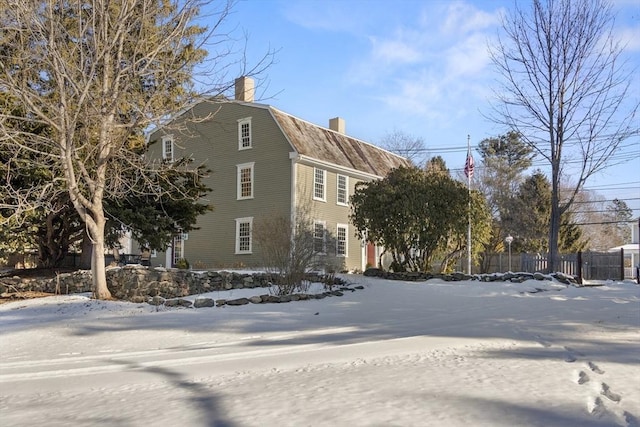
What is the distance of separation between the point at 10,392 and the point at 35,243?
1407 cm

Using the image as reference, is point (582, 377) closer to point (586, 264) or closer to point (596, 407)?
point (596, 407)

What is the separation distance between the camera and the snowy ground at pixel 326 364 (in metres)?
4.75

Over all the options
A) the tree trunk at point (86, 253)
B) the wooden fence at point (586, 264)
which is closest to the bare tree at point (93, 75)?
the tree trunk at point (86, 253)

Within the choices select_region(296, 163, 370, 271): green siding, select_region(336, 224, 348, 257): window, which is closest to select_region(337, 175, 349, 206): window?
select_region(296, 163, 370, 271): green siding

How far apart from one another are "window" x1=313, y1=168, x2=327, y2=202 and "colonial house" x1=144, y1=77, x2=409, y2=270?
0.05 m

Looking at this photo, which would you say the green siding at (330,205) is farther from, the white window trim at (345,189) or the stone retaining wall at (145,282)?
the stone retaining wall at (145,282)

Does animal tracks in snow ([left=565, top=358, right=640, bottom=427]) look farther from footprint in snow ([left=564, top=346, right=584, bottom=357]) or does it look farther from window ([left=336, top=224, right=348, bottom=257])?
window ([left=336, top=224, right=348, bottom=257])

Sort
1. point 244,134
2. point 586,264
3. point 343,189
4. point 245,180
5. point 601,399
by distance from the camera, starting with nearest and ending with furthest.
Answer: point 601,399
point 586,264
point 245,180
point 244,134
point 343,189

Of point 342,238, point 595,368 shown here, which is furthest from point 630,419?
point 342,238

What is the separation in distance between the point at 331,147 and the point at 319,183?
2.83 metres

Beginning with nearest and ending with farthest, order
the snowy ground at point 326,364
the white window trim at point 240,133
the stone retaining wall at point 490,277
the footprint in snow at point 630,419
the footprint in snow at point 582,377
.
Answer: the footprint in snow at point 630,419 → the snowy ground at point 326,364 → the footprint in snow at point 582,377 → the stone retaining wall at point 490,277 → the white window trim at point 240,133

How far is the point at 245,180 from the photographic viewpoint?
27.7m

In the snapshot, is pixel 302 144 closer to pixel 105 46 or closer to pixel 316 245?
pixel 316 245

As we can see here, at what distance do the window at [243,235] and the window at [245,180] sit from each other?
1175 millimetres
